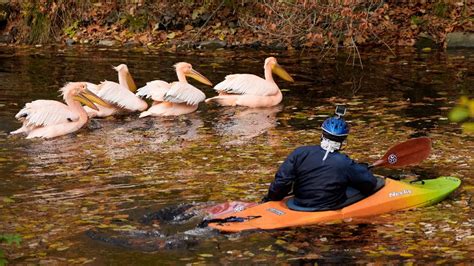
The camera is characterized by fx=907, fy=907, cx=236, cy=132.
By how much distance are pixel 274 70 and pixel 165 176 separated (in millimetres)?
6283

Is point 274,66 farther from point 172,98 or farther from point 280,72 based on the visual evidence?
point 172,98

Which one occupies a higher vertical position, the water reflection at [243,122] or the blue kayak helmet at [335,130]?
the blue kayak helmet at [335,130]

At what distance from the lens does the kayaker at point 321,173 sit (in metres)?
8.66

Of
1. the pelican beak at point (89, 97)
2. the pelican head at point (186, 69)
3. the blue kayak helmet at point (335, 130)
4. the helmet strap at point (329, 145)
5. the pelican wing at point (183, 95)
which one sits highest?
the blue kayak helmet at point (335, 130)

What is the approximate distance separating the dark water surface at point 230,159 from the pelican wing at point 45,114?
307mm

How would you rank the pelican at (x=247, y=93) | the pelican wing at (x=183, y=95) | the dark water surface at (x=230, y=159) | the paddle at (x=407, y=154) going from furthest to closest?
the pelican at (x=247, y=93) < the pelican wing at (x=183, y=95) < the paddle at (x=407, y=154) < the dark water surface at (x=230, y=159)

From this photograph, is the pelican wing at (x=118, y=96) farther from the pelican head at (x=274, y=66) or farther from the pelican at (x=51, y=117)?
the pelican head at (x=274, y=66)

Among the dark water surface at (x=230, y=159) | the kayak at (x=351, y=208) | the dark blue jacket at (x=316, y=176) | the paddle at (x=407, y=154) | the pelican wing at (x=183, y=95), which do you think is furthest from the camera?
the pelican wing at (x=183, y=95)

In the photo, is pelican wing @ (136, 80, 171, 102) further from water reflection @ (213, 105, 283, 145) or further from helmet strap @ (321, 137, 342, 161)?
helmet strap @ (321, 137, 342, 161)

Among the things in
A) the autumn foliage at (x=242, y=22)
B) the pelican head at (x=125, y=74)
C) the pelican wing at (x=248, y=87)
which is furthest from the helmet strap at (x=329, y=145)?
the autumn foliage at (x=242, y=22)

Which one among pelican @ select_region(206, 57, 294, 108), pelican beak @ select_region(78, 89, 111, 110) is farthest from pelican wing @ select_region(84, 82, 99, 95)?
pelican @ select_region(206, 57, 294, 108)

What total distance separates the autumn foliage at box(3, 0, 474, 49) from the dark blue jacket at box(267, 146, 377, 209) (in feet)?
32.5

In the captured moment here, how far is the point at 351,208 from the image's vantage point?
8.84 meters

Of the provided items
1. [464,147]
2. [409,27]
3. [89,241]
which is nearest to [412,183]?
[464,147]
